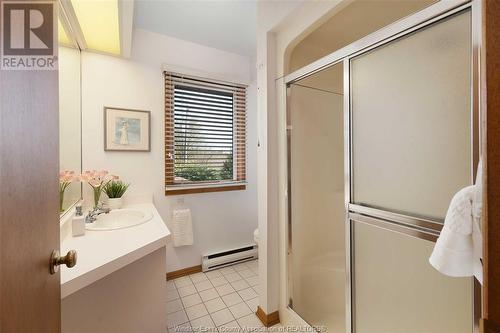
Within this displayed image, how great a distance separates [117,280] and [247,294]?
1.19 meters

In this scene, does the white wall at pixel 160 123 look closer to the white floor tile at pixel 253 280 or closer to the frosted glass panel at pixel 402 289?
the white floor tile at pixel 253 280

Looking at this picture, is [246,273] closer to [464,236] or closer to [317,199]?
[317,199]

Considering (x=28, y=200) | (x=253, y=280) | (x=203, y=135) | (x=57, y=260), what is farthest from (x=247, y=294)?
(x=28, y=200)

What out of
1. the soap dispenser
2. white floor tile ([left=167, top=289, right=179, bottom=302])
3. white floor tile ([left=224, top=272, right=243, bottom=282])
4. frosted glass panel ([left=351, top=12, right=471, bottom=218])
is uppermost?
frosted glass panel ([left=351, top=12, right=471, bottom=218])

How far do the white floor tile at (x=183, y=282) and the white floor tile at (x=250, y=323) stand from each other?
75 cm

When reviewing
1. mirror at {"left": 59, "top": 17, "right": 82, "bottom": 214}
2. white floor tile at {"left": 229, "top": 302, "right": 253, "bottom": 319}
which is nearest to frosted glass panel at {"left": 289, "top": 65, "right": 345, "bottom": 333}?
white floor tile at {"left": 229, "top": 302, "right": 253, "bottom": 319}

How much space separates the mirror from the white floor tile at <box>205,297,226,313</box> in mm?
1321

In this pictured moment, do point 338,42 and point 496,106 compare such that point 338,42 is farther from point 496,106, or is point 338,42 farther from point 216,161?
point 496,106

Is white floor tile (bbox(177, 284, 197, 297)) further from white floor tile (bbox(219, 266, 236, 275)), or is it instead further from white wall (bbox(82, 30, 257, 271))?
white floor tile (bbox(219, 266, 236, 275))

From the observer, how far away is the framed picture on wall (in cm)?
209

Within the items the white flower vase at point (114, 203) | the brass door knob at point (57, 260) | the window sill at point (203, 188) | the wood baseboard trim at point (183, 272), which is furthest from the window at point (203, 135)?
the brass door knob at point (57, 260)

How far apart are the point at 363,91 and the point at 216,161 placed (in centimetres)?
181

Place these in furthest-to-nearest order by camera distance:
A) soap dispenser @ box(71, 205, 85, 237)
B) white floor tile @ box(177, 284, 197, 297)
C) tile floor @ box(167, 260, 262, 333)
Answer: white floor tile @ box(177, 284, 197, 297)
tile floor @ box(167, 260, 262, 333)
soap dispenser @ box(71, 205, 85, 237)

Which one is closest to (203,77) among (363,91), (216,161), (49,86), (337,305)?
(216,161)
